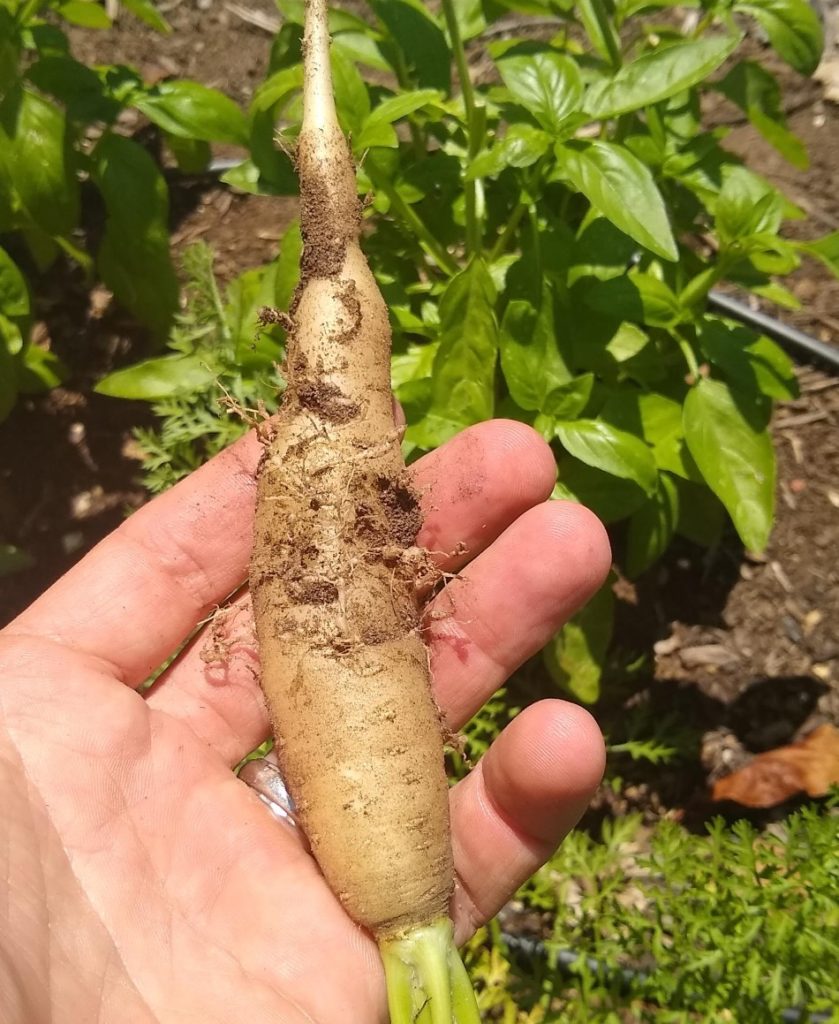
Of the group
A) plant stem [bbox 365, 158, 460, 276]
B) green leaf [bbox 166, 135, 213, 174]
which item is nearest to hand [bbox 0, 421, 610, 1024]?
plant stem [bbox 365, 158, 460, 276]

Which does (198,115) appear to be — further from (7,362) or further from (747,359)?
(747,359)

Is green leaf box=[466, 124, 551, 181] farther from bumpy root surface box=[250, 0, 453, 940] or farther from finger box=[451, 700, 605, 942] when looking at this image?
finger box=[451, 700, 605, 942]

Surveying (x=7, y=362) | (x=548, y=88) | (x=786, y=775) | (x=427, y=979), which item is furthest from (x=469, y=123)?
(x=786, y=775)

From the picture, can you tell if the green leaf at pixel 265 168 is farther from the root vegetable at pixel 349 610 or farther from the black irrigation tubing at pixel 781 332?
the black irrigation tubing at pixel 781 332

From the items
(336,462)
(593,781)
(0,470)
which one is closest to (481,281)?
(336,462)

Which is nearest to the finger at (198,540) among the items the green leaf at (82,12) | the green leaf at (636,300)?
the green leaf at (636,300)

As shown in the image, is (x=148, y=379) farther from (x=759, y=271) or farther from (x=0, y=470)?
(x=759, y=271)
